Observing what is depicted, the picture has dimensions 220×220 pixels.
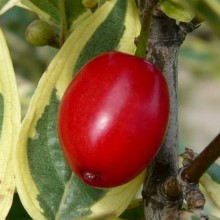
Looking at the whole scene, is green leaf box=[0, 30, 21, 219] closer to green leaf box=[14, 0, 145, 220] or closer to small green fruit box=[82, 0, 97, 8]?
green leaf box=[14, 0, 145, 220]

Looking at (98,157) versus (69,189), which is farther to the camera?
(69,189)

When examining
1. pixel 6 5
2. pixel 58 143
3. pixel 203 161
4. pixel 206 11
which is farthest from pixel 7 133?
pixel 206 11

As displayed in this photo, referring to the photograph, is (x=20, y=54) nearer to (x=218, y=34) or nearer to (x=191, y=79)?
(x=191, y=79)

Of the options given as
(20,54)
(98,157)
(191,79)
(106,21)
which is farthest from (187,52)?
(98,157)

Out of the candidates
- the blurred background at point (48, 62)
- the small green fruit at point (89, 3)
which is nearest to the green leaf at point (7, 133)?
the small green fruit at point (89, 3)

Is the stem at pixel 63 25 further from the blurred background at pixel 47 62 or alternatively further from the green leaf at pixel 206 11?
the blurred background at pixel 47 62

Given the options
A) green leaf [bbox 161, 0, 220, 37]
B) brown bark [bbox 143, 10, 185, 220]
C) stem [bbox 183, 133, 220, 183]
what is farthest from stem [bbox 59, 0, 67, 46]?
green leaf [bbox 161, 0, 220, 37]
